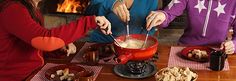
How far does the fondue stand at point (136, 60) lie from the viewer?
1.80 meters

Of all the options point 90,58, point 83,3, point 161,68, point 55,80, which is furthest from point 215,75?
point 83,3

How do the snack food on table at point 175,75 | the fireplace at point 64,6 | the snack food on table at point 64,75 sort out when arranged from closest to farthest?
the snack food on table at point 175,75 → the snack food on table at point 64,75 → the fireplace at point 64,6

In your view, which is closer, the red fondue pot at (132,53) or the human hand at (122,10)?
the red fondue pot at (132,53)

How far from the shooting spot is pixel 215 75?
187 cm

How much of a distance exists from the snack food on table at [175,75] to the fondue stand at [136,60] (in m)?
0.11

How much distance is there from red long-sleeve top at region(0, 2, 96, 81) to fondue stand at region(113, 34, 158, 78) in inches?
8.8

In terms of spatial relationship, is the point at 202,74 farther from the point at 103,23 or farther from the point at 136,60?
the point at 103,23

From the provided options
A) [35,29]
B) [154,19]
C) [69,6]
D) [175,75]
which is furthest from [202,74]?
[69,6]

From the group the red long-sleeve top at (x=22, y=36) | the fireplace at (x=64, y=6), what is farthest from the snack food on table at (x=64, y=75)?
the fireplace at (x=64, y=6)

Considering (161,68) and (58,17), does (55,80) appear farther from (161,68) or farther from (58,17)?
(58,17)

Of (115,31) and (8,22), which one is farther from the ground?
(8,22)

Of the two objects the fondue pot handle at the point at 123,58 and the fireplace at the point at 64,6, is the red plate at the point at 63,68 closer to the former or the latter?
the fondue pot handle at the point at 123,58

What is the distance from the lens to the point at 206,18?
2.43 meters

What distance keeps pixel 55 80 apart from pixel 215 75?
78cm
